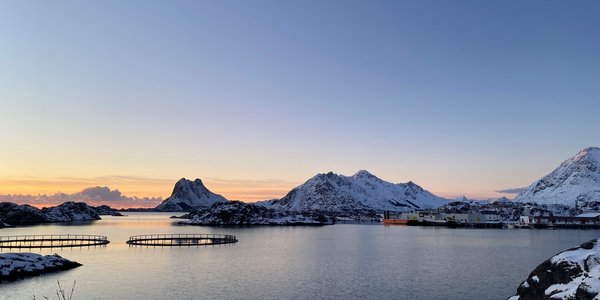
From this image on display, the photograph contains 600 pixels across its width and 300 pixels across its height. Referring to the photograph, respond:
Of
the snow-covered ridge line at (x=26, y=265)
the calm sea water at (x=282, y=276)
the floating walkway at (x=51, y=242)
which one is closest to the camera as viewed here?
the calm sea water at (x=282, y=276)

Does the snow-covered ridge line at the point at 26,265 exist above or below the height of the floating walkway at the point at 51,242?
above

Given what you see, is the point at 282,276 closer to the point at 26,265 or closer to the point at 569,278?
the point at 26,265

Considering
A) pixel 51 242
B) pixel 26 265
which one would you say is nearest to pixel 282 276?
pixel 26 265

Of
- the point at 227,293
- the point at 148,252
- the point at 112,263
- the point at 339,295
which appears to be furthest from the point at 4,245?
the point at 339,295

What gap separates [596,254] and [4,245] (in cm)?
11754

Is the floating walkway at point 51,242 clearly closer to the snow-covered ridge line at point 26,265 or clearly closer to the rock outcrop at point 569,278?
the snow-covered ridge line at point 26,265

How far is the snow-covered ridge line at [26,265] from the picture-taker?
58250 millimetres

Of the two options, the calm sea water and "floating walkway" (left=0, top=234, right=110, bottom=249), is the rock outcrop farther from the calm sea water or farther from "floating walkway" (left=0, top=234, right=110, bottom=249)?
"floating walkway" (left=0, top=234, right=110, bottom=249)

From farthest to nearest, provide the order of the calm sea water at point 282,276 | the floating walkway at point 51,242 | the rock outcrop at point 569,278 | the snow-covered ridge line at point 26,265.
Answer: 1. the floating walkway at point 51,242
2. the snow-covered ridge line at point 26,265
3. the calm sea water at point 282,276
4. the rock outcrop at point 569,278

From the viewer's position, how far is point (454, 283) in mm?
52844

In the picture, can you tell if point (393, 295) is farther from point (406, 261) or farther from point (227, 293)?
point (406, 261)

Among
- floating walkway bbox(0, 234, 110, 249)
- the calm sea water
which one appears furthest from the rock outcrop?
floating walkway bbox(0, 234, 110, 249)

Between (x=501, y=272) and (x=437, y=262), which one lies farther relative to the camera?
(x=437, y=262)

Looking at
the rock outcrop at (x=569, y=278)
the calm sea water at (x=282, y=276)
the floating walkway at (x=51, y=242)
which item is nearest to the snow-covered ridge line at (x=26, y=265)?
the calm sea water at (x=282, y=276)
